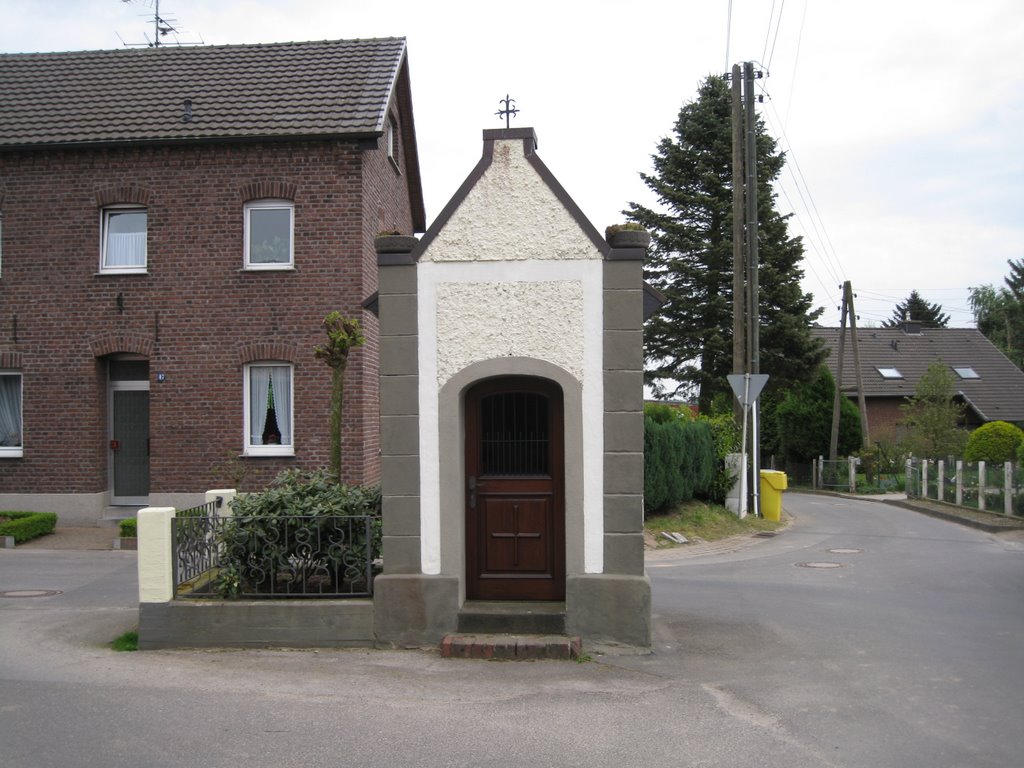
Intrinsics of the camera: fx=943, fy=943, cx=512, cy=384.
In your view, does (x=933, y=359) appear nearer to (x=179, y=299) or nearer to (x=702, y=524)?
(x=702, y=524)

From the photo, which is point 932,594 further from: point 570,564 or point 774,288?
point 774,288

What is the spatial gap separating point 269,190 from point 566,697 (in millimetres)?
12628

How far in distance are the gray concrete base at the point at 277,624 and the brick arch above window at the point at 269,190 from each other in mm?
10332

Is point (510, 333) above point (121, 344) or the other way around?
the other way around

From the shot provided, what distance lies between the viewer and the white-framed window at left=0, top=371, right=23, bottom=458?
1748cm

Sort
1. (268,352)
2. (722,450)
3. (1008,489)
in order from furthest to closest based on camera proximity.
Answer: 1. (722,450)
2. (1008,489)
3. (268,352)

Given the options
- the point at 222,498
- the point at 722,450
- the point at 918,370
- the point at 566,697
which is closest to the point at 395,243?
the point at 566,697

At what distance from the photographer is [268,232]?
57.1 ft

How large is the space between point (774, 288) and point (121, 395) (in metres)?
20.8

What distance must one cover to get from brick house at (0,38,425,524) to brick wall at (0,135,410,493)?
3 centimetres

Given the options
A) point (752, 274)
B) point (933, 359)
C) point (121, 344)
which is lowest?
point (121, 344)

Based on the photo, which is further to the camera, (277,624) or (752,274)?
(752,274)

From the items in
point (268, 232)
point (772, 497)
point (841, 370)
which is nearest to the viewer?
point (268, 232)

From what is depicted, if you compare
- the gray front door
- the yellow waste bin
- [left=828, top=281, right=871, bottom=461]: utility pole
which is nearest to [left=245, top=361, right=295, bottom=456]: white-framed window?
the gray front door
